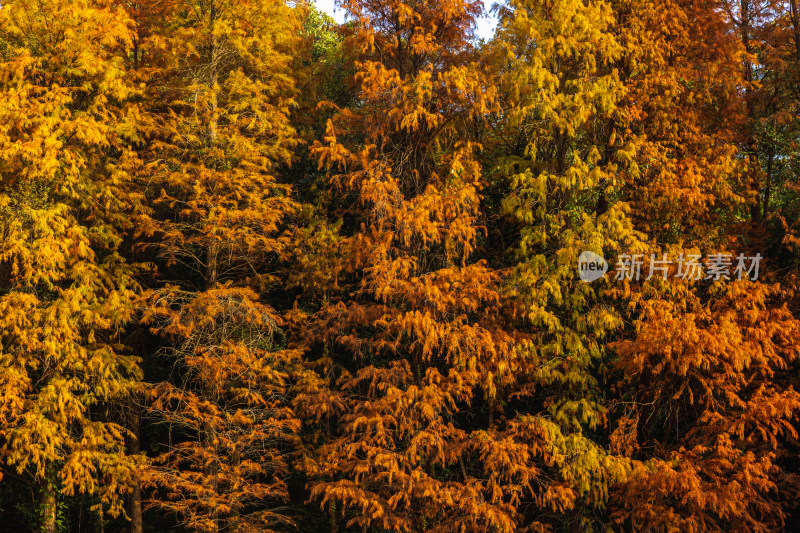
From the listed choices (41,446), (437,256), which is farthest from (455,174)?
(41,446)

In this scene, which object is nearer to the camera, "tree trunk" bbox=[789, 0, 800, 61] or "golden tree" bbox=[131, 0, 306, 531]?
"golden tree" bbox=[131, 0, 306, 531]

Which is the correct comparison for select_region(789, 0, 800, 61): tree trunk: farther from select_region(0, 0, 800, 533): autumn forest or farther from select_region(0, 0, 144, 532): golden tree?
select_region(0, 0, 144, 532): golden tree

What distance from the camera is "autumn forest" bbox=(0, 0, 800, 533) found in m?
13.2

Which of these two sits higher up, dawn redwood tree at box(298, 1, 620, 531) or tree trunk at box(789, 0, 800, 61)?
tree trunk at box(789, 0, 800, 61)

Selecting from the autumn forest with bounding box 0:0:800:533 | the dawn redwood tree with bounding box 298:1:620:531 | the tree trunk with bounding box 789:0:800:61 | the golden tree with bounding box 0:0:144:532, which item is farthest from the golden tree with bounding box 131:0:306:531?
the tree trunk with bounding box 789:0:800:61

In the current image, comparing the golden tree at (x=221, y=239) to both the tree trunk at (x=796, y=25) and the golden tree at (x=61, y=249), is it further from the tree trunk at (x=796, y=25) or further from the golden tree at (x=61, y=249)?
the tree trunk at (x=796, y=25)

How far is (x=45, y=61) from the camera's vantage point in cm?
1449

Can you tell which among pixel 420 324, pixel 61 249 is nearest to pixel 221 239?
pixel 61 249

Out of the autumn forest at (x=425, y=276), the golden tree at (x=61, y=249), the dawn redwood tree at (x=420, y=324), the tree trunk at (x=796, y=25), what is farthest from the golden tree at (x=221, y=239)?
the tree trunk at (x=796, y=25)

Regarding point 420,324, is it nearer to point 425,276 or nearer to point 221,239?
point 425,276

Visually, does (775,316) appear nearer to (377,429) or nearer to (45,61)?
(377,429)

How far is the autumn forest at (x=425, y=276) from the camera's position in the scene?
13.2 m

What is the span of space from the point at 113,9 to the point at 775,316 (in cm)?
1414

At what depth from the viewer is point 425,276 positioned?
44.9ft
